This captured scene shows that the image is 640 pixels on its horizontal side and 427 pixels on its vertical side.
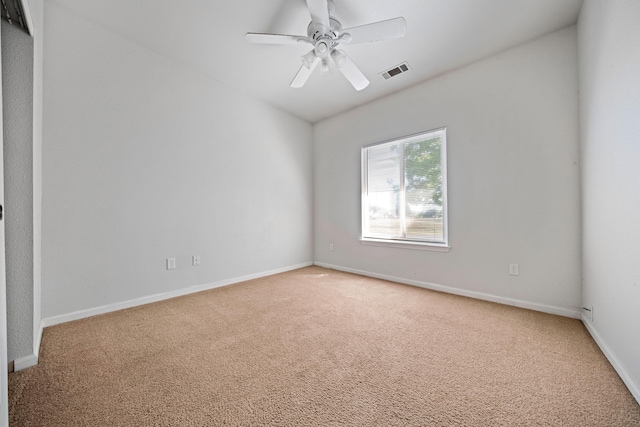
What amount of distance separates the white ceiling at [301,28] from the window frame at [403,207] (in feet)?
2.32

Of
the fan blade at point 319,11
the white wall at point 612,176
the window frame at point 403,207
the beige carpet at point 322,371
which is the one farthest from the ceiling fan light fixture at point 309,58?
the beige carpet at point 322,371

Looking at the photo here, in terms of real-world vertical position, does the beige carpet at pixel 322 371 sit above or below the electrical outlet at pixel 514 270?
below

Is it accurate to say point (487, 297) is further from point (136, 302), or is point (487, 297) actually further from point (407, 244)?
point (136, 302)

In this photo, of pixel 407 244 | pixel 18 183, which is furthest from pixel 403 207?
pixel 18 183

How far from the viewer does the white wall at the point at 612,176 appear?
1.30 m

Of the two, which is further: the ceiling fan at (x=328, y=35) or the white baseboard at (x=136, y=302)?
the white baseboard at (x=136, y=302)

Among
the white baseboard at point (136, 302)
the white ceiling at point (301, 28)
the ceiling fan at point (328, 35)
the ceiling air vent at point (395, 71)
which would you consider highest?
the white ceiling at point (301, 28)

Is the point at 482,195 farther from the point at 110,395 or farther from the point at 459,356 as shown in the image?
the point at 110,395

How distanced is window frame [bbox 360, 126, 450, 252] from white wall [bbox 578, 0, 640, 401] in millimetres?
1135

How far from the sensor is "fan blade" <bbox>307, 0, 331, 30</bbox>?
1728mm

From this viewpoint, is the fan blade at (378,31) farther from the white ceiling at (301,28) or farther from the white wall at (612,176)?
the white wall at (612,176)

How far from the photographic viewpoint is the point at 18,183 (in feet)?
4.82

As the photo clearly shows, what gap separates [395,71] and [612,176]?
7.21 feet

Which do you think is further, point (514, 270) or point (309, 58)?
point (514, 270)
